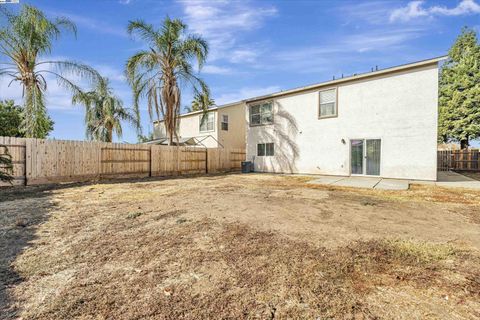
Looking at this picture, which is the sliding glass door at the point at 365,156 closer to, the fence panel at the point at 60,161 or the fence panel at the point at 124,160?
the fence panel at the point at 124,160

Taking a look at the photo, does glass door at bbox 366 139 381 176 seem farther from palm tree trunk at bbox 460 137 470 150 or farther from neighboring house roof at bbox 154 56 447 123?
palm tree trunk at bbox 460 137 470 150

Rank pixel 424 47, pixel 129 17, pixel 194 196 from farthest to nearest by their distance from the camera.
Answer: pixel 129 17, pixel 424 47, pixel 194 196

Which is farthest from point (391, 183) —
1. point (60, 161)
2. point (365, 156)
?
point (60, 161)

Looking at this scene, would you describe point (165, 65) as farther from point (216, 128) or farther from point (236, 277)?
point (236, 277)

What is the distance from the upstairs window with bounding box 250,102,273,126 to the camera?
16484 millimetres

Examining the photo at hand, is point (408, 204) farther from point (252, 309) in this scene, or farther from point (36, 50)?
point (36, 50)

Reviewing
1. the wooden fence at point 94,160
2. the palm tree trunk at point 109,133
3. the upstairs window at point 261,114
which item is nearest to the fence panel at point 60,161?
the wooden fence at point 94,160

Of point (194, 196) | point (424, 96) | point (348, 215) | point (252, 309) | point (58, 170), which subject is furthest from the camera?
point (424, 96)

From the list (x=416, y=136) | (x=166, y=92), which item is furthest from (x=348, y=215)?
(x=166, y=92)

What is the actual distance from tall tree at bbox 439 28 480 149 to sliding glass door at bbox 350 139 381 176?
15.7 meters

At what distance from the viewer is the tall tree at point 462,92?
2023 centimetres

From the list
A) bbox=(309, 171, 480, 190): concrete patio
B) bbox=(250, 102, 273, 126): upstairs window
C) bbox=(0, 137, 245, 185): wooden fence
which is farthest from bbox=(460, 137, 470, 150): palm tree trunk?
bbox=(0, 137, 245, 185): wooden fence

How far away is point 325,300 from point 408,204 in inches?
208

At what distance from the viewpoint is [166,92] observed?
13.8 m
